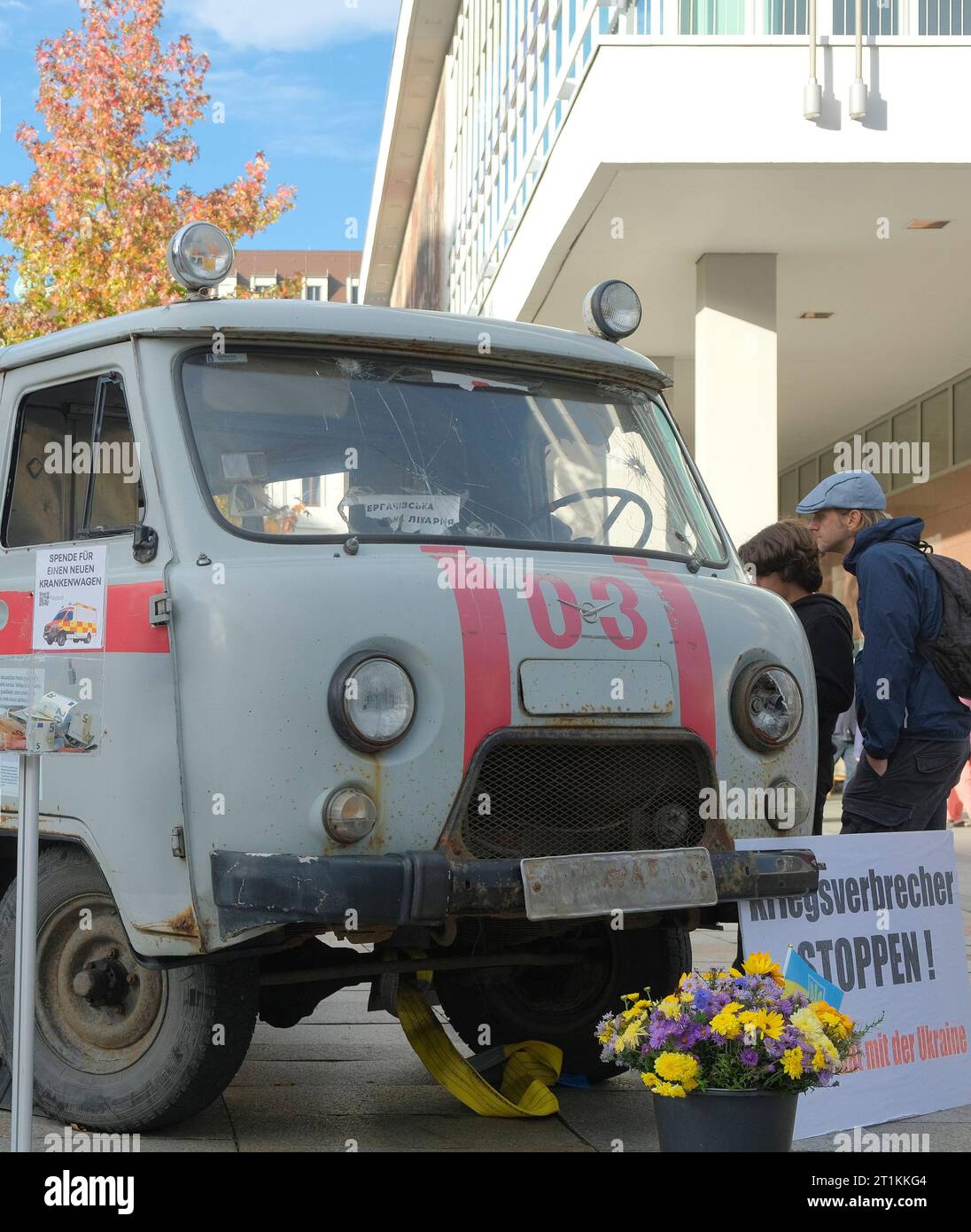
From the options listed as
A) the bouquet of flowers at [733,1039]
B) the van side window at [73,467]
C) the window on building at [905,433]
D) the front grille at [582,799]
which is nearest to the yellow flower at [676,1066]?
the bouquet of flowers at [733,1039]

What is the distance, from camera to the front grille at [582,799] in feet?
15.7

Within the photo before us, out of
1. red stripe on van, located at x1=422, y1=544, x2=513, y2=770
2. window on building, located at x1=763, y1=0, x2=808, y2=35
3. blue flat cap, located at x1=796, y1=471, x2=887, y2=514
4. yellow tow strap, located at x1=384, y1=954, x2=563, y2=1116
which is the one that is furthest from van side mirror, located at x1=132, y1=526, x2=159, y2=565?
window on building, located at x1=763, y1=0, x2=808, y2=35

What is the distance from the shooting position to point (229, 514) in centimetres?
501

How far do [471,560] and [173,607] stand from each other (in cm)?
86

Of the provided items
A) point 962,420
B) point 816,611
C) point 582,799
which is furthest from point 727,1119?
point 962,420

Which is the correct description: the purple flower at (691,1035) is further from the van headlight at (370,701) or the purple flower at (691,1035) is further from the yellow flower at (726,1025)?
the van headlight at (370,701)

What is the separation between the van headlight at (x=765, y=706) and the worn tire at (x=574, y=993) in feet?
3.73

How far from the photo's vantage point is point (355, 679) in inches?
182

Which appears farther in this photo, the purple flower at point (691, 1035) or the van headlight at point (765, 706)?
the van headlight at point (765, 706)

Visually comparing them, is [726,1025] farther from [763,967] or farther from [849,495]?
[849,495]

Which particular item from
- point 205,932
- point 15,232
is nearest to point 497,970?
point 205,932

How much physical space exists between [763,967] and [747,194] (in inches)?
395
